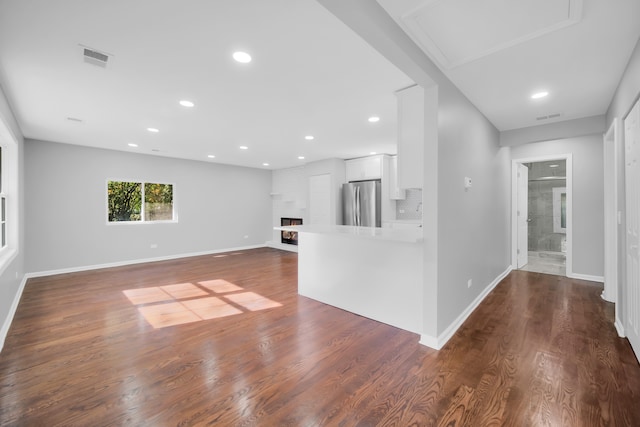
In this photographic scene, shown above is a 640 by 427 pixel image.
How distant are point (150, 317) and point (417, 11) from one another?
12.4ft

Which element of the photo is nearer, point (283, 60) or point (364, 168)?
point (283, 60)

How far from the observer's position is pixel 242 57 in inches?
85.9

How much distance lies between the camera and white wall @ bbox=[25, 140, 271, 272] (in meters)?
4.93

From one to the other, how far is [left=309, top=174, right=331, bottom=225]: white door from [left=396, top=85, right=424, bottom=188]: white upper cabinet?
4042 mm

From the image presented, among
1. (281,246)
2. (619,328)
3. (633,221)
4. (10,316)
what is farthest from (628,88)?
(281,246)

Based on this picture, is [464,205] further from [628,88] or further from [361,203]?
[361,203]

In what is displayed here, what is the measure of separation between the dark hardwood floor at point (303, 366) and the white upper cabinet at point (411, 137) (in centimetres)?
151

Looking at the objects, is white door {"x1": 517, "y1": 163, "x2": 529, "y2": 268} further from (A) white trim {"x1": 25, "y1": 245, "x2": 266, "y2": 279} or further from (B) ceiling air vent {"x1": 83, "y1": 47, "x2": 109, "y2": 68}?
(A) white trim {"x1": 25, "y1": 245, "x2": 266, "y2": 279}

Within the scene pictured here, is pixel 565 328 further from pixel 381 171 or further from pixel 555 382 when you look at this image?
pixel 381 171

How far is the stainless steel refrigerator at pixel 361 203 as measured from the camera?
5953 millimetres

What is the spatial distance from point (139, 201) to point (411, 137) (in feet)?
20.4

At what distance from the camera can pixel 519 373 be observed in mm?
1967

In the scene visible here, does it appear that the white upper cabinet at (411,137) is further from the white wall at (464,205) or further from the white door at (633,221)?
the white door at (633,221)

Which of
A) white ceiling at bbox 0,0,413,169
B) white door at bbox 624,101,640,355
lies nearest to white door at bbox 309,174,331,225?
white ceiling at bbox 0,0,413,169
